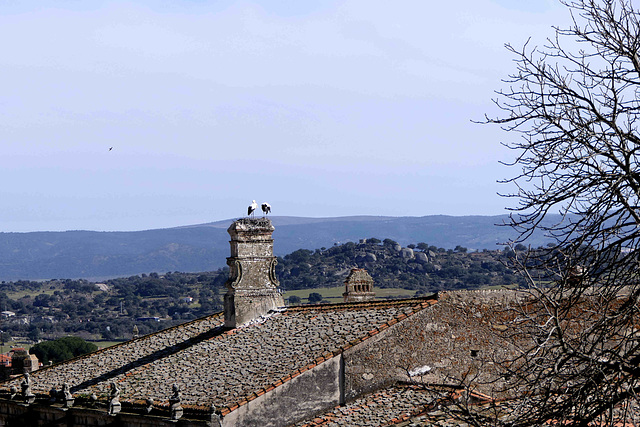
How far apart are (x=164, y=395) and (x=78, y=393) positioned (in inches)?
191

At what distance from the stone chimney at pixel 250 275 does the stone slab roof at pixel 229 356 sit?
0.54 m

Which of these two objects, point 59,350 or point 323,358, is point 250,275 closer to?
point 323,358

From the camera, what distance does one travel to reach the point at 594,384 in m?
12.3

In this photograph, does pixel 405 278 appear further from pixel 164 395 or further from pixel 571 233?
pixel 571 233

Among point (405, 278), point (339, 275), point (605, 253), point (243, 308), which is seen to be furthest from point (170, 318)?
point (605, 253)

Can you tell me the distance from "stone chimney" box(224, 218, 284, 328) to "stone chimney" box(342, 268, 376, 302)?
7.48m

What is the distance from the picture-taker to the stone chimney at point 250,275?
32406 millimetres

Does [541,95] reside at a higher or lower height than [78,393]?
higher

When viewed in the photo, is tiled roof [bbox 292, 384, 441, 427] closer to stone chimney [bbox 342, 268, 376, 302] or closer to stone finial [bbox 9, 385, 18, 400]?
stone finial [bbox 9, 385, 18, 400]

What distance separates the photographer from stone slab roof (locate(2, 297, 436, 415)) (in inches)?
999

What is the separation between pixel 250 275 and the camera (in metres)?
32.9

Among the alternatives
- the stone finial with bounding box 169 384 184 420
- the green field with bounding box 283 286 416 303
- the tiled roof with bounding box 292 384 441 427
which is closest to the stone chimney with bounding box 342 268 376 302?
the tiled roof with bounding box 292 384 441 427

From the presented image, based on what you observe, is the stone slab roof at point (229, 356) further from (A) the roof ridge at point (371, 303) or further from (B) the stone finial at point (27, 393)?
(B) the stone finial at point (27, 393)

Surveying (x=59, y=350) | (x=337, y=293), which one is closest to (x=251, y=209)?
(x=59, y=350)
